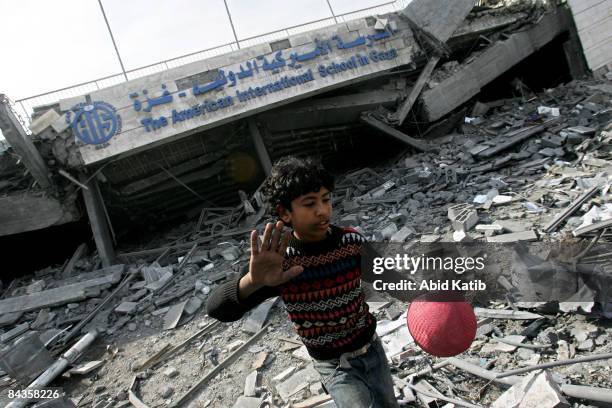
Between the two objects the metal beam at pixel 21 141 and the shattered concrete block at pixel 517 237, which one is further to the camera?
the metal beam at pixel 21 141

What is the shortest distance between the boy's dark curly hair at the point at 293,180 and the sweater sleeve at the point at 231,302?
1.49 ft

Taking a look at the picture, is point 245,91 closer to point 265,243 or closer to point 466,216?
point 466,216

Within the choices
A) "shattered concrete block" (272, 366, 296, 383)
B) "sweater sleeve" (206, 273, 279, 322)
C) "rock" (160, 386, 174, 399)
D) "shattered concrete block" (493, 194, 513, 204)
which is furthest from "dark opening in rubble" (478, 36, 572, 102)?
"sweater sleeve" (206, 273, 279, 322)

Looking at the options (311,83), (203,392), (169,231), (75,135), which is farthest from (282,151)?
(203,392)

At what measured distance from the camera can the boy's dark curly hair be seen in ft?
6.09

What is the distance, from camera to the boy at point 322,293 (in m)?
1.87

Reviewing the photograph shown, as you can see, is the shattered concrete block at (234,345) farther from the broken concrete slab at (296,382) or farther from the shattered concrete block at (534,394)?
the shattered concrete block at (534,394)

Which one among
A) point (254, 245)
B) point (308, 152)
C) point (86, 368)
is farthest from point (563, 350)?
point (308, 152)

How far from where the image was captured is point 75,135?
9.17 meters

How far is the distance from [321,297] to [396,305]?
133 inches

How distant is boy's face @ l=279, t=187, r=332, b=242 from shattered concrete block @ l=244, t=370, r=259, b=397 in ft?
10.3

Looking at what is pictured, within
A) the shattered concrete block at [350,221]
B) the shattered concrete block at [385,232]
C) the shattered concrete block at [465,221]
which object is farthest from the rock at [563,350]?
the shattered concrete block at [350,221]

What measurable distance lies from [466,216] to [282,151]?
7.47 meters

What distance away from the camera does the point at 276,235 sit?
1.66 metres
